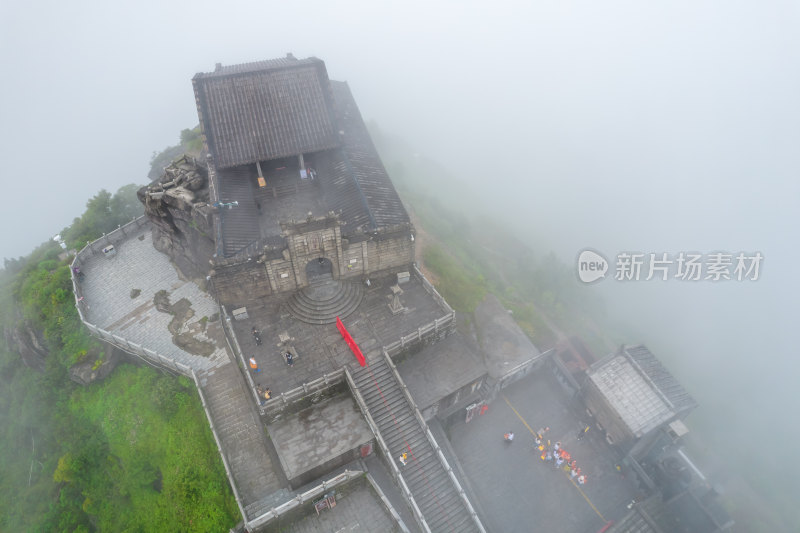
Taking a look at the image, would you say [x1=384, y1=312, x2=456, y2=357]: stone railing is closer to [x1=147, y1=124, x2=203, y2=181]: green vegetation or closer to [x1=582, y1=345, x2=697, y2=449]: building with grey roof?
[x1=582, y1=345, x2=697, y2=449]: building with grey roof

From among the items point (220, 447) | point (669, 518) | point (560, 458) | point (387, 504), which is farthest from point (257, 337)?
point (669, 518)

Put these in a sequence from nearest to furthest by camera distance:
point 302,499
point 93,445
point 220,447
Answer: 1. point 302,499
2. point 220,447
3. point 93,445

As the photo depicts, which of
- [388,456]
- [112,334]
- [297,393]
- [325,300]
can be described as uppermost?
[325,300]

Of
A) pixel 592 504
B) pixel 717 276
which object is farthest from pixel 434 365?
pixel 717 276

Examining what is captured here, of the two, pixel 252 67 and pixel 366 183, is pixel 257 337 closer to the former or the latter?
pixel 366 183

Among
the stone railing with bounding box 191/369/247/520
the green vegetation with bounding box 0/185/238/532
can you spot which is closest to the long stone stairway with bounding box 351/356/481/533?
the stone railing with bounding box 191/369/247/520

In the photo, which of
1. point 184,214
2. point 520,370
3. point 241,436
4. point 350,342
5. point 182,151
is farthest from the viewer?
point 182,151

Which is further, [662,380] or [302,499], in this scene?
[662,380]

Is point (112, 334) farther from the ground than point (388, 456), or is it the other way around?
point (112, 334)
